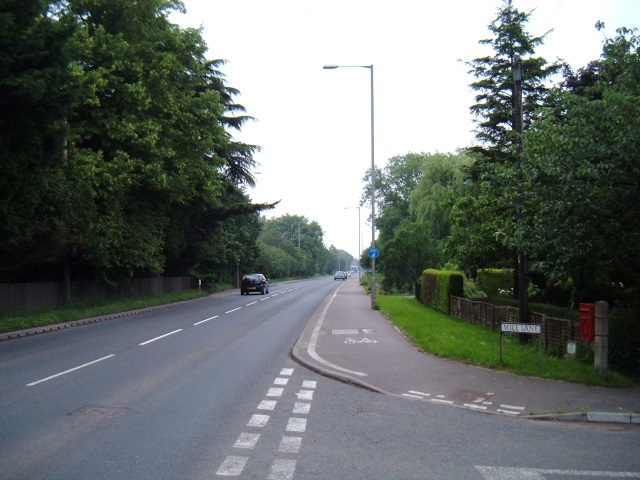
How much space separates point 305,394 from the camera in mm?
9711

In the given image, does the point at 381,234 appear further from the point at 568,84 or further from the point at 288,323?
the point at 288,323

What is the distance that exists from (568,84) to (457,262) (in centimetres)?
1116

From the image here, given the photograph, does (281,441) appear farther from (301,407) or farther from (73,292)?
(73,292)

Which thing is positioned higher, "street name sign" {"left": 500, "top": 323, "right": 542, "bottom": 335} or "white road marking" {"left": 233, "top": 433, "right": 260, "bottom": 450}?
"street name sign" {"left": 500, "top": 323, "right": 542, "bottom": 335}

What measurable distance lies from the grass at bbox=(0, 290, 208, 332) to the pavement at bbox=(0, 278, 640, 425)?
33.5 feet

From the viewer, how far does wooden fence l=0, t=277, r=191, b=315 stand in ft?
75.4

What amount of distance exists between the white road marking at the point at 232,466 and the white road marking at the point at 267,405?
2323 millimetres

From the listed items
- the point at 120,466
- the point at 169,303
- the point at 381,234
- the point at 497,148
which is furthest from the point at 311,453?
the point at 381,234

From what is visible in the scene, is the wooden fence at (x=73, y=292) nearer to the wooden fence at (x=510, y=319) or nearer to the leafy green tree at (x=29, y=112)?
the leafy green tree at (x=29, y=112)

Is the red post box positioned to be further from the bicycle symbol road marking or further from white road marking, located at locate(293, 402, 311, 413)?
the bicycle symbol road marking

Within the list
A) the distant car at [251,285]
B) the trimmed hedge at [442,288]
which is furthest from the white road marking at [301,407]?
the distant car at [251,285]

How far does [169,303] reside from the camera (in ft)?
118

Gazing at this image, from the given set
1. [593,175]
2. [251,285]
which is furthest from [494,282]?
[593,175]

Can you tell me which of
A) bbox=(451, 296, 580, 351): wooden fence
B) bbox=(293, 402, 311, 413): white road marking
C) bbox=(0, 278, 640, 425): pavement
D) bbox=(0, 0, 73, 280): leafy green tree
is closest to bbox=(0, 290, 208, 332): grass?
bbox=(0, 0, 73, 280): leafy green tree
